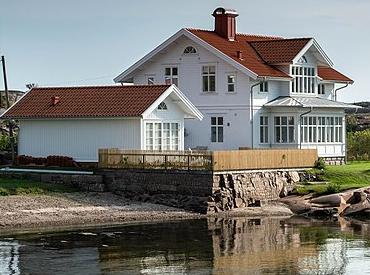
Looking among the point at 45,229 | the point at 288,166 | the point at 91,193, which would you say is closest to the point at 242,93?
the point at 288,166

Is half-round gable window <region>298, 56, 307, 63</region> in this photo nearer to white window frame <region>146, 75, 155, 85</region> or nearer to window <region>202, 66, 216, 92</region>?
window <region>202, 66, 216, 92</region>

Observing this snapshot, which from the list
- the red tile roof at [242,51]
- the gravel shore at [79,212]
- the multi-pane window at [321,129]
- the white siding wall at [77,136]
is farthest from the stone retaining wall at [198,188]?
the multi-pane window at [321,129]

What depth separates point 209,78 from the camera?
5366 cm

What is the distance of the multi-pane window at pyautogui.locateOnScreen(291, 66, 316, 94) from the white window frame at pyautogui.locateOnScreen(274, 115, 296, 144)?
7.61 ft

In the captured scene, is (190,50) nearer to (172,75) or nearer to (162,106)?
(172,75)

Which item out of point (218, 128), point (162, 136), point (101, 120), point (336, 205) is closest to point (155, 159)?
point (162, 136)

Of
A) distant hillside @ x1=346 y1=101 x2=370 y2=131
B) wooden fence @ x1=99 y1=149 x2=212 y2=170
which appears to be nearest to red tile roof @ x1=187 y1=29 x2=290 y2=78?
wooden fence @ x1=99 y1=149 x2=212 y2=170

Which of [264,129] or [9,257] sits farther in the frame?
[264,129]

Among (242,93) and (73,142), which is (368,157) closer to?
(242,93)

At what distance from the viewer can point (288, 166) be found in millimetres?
45031

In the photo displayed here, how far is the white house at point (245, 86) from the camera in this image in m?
52.6

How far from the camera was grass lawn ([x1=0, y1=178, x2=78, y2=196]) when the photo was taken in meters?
40.6

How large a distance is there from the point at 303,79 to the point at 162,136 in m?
12.9

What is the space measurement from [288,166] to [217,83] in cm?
960
